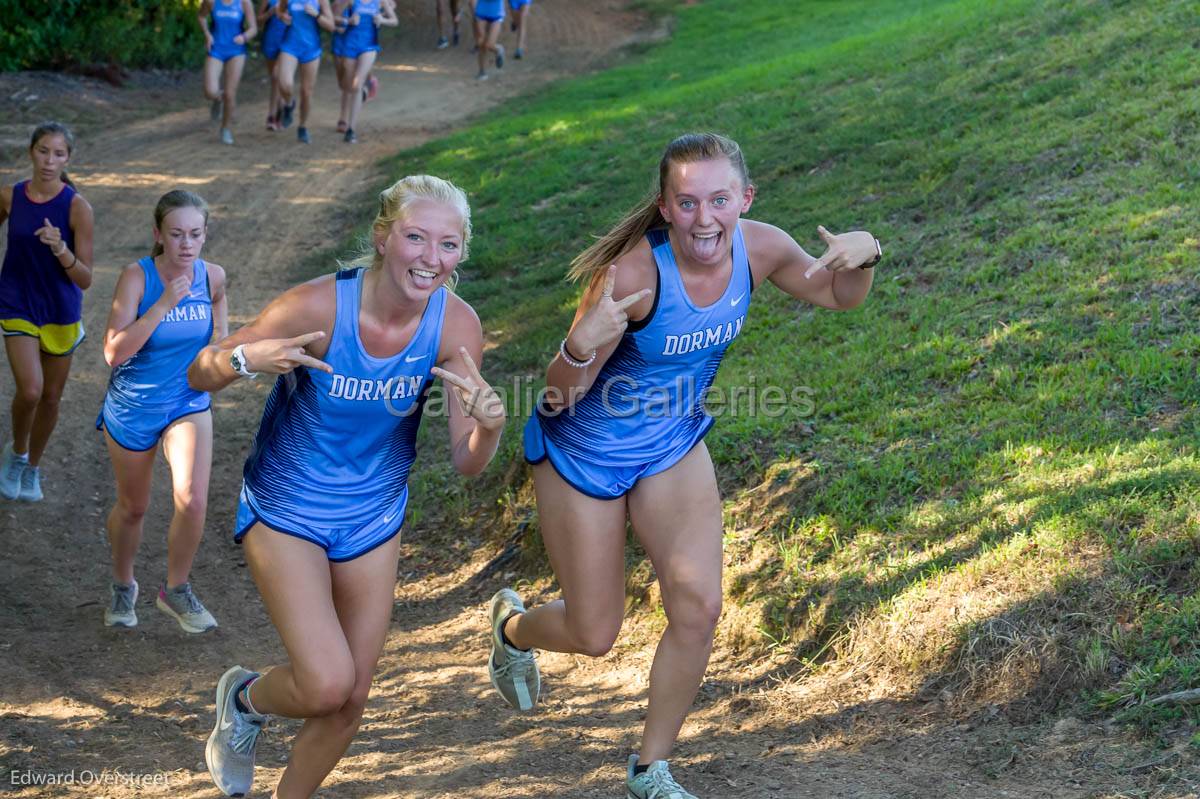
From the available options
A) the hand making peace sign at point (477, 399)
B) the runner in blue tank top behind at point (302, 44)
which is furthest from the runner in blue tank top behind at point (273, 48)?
the hand making peace sign at point (477, 399)

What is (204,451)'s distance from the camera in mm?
A: 5953

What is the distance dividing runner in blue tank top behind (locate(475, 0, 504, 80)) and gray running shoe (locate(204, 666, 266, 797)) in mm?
17494

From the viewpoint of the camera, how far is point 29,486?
25.3ft

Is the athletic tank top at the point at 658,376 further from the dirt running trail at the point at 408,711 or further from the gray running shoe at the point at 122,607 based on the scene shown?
the gray running shoe at the point at 122,607

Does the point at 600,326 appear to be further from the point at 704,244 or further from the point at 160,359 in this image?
the point at 160,359

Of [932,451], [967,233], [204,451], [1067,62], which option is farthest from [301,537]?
[1067,62]

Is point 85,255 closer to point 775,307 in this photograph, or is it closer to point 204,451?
point 204,451

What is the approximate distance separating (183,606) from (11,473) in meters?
2.03

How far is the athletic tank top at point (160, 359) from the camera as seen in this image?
231 inches

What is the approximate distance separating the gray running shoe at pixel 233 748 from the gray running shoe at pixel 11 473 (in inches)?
151

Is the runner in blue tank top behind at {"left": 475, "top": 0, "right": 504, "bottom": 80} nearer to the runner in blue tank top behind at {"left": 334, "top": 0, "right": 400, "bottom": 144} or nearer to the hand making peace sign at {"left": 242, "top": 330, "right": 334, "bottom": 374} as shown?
the runner in blue tank top behind at {"left": 334, "top": 0, "right": 400, "bottom": 144}

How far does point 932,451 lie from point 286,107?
12052mm

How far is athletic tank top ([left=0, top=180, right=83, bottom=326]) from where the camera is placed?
7.11 m

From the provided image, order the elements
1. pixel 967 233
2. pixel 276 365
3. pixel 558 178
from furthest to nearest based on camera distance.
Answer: pixel 558 178 → pixel 967 233 → pixel 276 365
